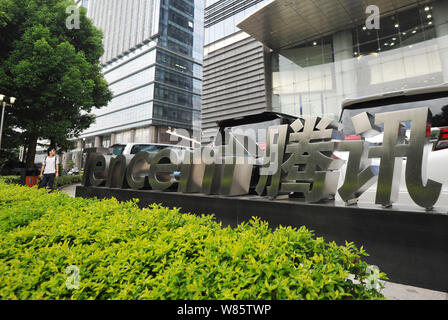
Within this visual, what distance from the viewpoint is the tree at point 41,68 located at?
12.1m

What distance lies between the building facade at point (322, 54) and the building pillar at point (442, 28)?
41 mm

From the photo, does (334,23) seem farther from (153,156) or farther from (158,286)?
(158,286)

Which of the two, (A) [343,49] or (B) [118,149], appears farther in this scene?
(A) [343,49]

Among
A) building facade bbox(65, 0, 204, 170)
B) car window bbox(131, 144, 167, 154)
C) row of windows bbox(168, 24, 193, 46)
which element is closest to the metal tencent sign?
car window bbox(131, 144, 167, 154)

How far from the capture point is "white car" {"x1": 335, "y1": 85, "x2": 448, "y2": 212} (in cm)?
267

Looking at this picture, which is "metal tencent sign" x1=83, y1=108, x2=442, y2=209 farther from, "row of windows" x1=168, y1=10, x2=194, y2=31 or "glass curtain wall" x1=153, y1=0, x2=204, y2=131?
"row of windows" x1=168, y1=10, x2=194, y2=31

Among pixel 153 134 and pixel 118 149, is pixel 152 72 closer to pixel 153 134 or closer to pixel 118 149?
pixel 153 134

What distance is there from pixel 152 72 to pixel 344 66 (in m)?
37.6

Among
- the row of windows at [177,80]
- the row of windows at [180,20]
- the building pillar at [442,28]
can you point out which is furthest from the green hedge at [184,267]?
the row of windows at [180,20]

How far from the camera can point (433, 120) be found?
2900mm

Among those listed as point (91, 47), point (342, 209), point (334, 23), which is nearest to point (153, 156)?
point (342, 209)

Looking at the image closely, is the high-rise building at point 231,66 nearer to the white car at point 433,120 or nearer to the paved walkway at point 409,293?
the white car at point 433,120

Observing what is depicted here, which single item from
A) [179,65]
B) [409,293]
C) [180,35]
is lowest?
[409,293]

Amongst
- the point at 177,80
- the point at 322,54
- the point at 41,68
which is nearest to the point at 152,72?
the point at 177,80
